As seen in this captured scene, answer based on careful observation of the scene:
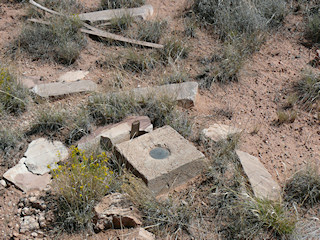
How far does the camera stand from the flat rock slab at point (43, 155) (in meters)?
4.25

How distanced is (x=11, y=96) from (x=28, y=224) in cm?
187

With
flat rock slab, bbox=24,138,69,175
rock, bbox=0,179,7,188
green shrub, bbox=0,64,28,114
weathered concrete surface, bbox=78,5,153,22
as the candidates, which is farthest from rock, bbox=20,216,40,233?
weathered concrete surface, bbox=78,5,153,22

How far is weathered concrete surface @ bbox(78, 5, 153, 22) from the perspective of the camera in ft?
21.6

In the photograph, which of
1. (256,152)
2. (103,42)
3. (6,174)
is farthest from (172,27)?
(6,174)

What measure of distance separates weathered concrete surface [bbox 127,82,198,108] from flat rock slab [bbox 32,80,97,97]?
0.66m

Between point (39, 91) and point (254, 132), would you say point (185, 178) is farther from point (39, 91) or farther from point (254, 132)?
point (39, 91)

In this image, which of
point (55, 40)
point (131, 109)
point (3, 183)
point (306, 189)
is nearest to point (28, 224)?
point (3, 183)

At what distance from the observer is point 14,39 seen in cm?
618

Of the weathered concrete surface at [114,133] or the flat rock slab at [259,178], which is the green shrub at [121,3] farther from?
the flat rock slab at [259,178]

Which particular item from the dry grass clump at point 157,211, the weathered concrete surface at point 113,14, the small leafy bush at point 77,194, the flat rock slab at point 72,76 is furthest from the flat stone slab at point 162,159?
the weathered concrete surface at point 113,14

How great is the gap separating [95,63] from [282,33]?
304 cm

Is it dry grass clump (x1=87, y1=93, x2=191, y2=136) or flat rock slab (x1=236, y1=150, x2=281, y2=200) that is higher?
flat rock slab (x1=236, y1=150, x2=281, y2=200)

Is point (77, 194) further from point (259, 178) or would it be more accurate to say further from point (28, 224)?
point (259, 178)

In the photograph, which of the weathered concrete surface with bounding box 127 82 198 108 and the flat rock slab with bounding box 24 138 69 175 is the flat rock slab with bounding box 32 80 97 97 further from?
the flat rock slab with bounding box 24 138 69 175
